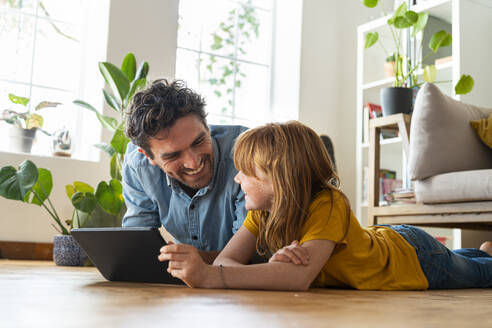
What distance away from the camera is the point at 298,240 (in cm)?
138

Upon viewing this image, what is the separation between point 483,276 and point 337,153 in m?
2.98

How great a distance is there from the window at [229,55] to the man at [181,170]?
252cm

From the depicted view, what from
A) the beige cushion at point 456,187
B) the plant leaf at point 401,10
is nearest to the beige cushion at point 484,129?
the beige cushion at point 456,187

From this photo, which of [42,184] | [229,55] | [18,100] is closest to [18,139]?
[18,100]

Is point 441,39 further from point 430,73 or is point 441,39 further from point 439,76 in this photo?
point 439,76

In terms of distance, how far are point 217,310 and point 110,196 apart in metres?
2.22

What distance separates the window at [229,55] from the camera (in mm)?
4484

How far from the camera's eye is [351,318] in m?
0.77

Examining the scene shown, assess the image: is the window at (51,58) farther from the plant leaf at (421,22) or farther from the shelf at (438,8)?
the shelf at (438,8)

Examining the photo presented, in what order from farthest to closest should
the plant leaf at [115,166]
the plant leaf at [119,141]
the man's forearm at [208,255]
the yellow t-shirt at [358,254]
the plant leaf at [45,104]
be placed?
the plant leaf at [45,104] < the plant leaf at [115,166] < the plant leaf at [119,141] < the man's forearm at [208,255] < the yellow t-shirt at [358,254]

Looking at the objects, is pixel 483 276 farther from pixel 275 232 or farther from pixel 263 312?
pixel 263 312

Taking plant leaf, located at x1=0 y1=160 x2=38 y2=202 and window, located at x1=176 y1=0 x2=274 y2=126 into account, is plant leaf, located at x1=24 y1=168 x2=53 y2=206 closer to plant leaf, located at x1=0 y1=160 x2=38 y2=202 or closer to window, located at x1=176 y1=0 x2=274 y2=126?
plant leaf, located at x1=0 y1=160 x2=38 y2=202

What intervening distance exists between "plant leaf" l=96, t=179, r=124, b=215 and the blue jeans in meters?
1.69

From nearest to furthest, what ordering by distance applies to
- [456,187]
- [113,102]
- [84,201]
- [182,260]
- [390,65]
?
1. [182,260]
2. [456,187]
3. [84,201]
4. [113,102]
5. [390,65]
